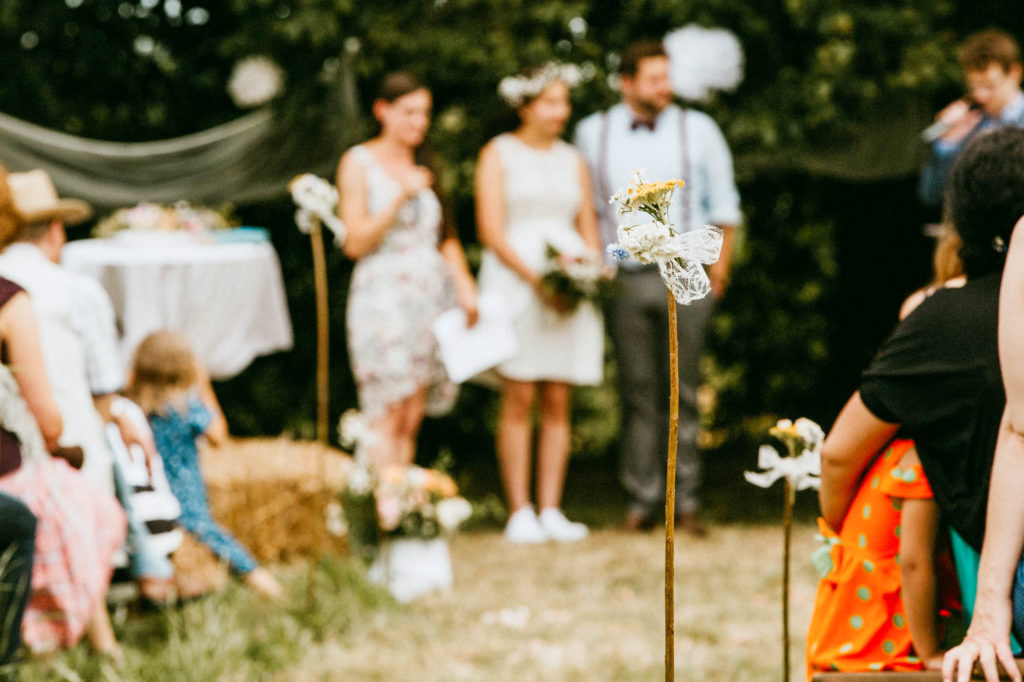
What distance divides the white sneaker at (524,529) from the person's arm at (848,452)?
2747mm

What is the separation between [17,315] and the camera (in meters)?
2.66

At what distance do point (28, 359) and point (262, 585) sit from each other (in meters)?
1.48

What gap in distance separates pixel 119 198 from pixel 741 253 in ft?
11.0

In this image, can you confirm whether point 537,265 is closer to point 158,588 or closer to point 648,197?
point 158,588

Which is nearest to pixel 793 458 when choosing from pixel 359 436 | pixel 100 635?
pixel 100 635

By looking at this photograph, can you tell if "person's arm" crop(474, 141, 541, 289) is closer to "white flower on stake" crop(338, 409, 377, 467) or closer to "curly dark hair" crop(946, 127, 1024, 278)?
"white flower on stake" crop(338, 409, 377, 467)

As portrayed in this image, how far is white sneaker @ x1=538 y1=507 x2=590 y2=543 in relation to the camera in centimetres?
505

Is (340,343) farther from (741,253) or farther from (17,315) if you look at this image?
(17,315)

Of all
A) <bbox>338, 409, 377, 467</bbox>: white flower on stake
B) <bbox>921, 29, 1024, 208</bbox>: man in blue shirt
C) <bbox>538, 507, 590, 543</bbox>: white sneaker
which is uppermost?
<bbox>921, 29, 1024, 208</bbox>: man in blue shirt

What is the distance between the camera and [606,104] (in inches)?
235

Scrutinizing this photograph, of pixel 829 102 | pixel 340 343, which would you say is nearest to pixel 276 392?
pixel 340 343

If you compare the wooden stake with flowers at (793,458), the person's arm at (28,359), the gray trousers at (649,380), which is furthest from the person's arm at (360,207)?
the wooden stake with flowers at (793,458)

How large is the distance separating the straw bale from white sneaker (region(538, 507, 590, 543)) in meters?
0.89

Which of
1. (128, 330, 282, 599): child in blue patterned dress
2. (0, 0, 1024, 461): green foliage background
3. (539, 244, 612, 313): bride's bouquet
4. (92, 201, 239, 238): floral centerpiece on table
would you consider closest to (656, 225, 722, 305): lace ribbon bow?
(128, 330, 282, 599): child in blue patterned dress
